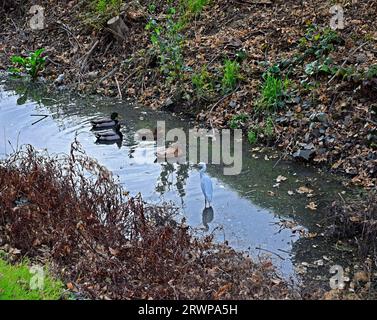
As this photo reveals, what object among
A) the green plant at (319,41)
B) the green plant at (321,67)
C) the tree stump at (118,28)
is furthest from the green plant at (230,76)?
the tree stump at (118,28)

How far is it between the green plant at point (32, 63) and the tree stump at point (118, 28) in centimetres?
182

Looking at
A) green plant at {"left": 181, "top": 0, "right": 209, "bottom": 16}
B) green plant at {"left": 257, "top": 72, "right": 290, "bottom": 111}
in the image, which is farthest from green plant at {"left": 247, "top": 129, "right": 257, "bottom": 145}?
green plant at {"left": 181, "top": 0, "right": 209, "bottom": 16}

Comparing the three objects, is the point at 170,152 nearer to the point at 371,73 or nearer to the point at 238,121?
the point at 238,121

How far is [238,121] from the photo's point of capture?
927cm

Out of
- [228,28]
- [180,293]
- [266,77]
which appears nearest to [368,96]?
[266,77]

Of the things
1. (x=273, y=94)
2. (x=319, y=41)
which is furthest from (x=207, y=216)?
(x=319, y=41)

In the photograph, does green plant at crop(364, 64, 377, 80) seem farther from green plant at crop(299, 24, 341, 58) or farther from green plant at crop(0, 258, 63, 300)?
green plant at crop(0, 258, 63, 300)

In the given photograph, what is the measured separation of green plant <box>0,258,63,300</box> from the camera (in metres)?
4.30

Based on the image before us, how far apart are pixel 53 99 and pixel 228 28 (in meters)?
3.92

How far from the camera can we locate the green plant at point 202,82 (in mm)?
10102

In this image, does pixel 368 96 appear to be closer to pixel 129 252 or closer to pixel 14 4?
pixel 129 252

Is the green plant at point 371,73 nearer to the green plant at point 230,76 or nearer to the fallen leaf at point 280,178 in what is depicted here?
the fallen leaf at point 280,178

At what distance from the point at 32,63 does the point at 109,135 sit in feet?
16.1

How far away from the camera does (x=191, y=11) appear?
12469 mm
